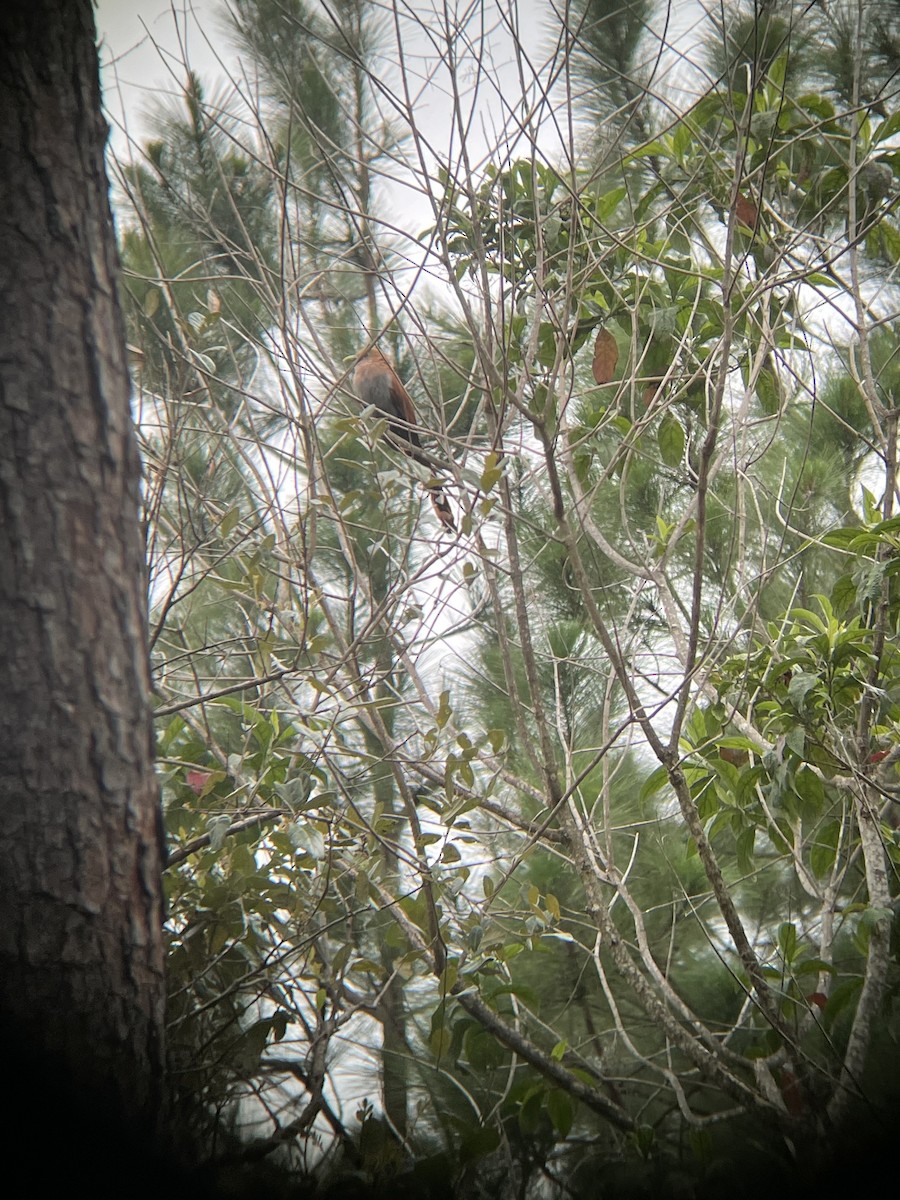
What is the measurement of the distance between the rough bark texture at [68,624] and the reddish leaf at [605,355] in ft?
3.31

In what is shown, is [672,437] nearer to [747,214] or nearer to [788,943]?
[747,214]

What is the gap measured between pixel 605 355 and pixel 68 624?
1.19m

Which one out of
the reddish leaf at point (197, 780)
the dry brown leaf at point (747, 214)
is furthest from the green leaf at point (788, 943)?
the dry brown leaf at point (747, 214)

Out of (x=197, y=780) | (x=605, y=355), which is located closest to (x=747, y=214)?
(x=605, y=355)

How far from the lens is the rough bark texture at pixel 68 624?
0.85 m

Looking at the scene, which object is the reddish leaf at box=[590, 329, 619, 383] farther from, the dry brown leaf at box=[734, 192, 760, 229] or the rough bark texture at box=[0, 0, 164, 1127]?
the rough bark texture at box=[0, 0, 164, 1127]

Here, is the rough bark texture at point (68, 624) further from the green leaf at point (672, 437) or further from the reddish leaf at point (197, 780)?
the green leaf at point (672, 437)

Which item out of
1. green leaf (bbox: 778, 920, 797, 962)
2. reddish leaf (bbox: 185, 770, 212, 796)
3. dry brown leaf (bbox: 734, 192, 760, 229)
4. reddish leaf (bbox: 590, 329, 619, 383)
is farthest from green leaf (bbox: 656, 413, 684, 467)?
reddish leaf (bbox: 185, 770, 212, 796)

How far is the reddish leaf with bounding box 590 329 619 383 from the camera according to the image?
Result: 5.74 feet

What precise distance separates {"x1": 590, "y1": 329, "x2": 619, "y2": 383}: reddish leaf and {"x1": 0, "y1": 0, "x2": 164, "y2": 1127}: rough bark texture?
1010 mm

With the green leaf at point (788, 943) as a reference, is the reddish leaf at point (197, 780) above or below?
above

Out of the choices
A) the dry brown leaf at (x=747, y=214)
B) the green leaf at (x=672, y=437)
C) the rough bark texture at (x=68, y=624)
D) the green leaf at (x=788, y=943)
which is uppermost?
the dry brown leaf at (x=747, y=214)

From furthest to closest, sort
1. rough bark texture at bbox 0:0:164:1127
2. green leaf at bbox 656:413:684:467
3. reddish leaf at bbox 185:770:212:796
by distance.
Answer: green leaf at bbox 656:413:684:467 < reddish leaf at bbox 185:770:212:796 < rough bark texture at bbox 0:0:164:1127

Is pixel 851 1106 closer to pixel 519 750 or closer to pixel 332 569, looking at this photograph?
pixel 519 750
